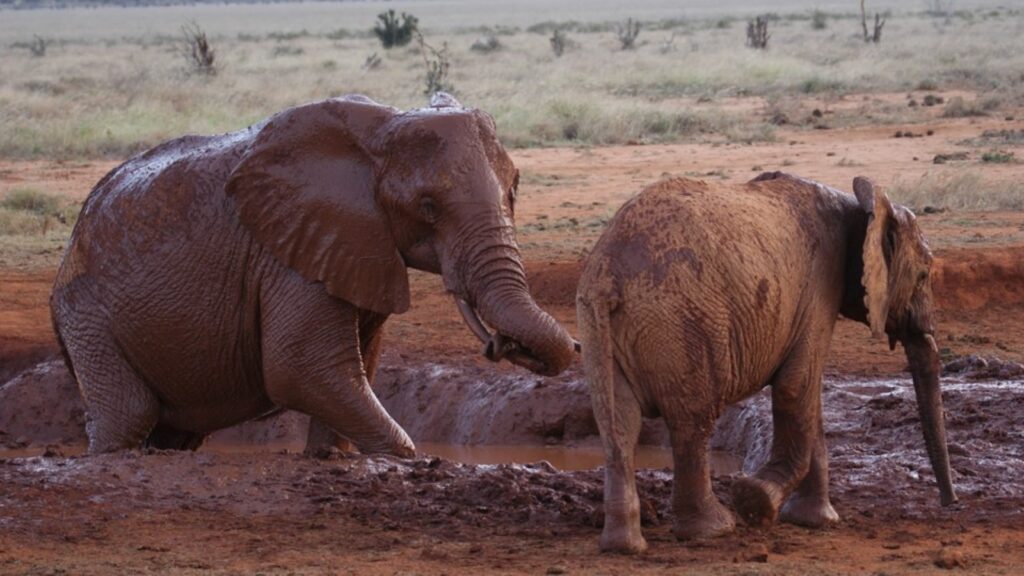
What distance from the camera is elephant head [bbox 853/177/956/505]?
6.36 m

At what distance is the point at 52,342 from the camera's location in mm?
11812

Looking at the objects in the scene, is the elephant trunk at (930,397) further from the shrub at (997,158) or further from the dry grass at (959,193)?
the shrub at (997,158)

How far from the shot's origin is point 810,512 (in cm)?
668

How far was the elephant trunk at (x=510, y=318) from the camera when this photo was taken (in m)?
6.50

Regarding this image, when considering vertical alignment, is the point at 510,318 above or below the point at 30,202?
above

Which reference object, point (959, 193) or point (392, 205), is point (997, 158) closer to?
point (959, 193)

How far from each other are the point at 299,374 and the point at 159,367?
863mm

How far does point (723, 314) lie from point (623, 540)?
0.87 m

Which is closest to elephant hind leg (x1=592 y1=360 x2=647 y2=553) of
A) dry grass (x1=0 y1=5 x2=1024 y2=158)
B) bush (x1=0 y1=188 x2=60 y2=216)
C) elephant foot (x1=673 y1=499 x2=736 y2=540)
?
elephant foot (x1=673 y1=499 x2=736 y2=540)

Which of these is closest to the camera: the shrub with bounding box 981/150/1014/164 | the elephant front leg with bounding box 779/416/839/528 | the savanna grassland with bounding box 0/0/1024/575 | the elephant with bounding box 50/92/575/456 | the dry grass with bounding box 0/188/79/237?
the savanna grassland with bounding box 0/0/1024/575

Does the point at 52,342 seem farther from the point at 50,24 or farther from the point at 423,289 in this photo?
the point at 50,24

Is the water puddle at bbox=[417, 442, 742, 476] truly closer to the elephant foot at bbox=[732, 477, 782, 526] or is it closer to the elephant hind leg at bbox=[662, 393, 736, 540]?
the elephant foot at bbox=[732, 477, 782, 526]

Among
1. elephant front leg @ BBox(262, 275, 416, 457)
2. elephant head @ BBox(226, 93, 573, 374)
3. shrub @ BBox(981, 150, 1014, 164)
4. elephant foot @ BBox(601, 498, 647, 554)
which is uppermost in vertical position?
elephant head @ BBox(226, 93, 573, 374)

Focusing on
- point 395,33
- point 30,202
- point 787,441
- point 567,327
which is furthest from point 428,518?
point 395,33
